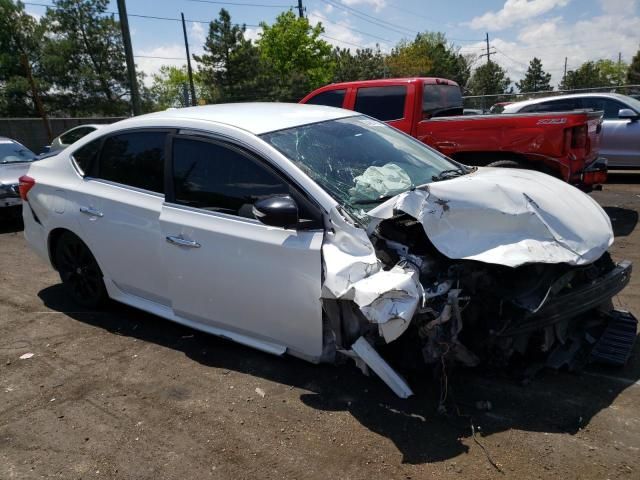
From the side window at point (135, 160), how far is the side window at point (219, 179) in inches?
7.5

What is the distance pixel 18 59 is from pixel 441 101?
139 feet

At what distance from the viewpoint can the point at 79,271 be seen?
452 cm

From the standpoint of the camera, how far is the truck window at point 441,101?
768 centimetres

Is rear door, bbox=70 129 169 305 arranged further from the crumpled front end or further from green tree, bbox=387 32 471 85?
green tree, bbox=387 32 471 85

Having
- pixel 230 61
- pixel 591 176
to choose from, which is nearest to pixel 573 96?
pixel 591 176

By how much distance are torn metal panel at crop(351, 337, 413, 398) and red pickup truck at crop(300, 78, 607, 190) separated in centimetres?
442

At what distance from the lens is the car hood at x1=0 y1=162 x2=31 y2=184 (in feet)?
27.6

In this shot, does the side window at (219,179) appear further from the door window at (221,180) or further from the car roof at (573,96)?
the car roof at (573,96)

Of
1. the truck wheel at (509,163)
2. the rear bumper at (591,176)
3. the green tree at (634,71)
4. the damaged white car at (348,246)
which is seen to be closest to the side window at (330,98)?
the truck wheel at (509,163)

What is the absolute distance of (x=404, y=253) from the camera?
2.97 metres

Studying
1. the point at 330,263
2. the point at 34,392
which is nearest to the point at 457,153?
the point at 330,263

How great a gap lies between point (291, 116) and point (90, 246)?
194cm

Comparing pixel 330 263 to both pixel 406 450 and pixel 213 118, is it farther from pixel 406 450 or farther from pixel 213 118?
pixel 213 118

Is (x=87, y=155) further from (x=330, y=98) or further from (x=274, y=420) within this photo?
(x=330, y=98)
